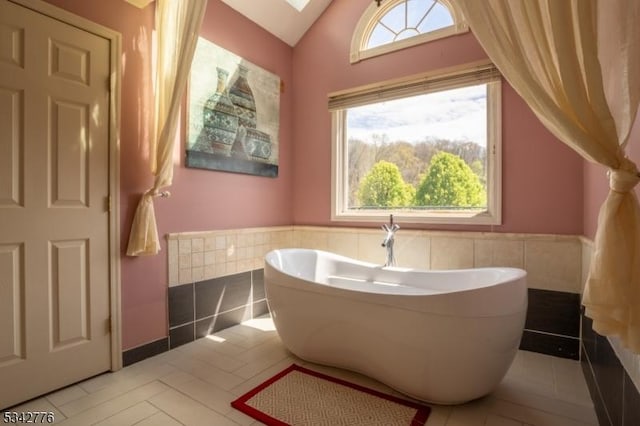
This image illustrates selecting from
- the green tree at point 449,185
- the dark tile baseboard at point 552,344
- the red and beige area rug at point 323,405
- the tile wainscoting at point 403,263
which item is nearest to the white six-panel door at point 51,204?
the tile wainscoting at point 403,263

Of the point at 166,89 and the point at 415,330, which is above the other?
the point at 166,89

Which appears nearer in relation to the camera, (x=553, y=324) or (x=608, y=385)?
Answer: (x=608, y=385)

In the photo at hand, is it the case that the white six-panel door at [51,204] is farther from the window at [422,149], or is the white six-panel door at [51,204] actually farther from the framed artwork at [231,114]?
the window at [422,149]

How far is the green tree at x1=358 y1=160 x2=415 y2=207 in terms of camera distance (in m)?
2.92

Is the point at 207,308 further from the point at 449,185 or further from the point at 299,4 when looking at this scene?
the point at 299,4

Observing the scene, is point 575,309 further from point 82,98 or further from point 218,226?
point 82,98

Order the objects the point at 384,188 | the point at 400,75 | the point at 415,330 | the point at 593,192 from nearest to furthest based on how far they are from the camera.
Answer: the point at 415,330 < the point at 593,192 < the point at 400,75 < the point at 384,188

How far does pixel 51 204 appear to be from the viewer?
179 cm

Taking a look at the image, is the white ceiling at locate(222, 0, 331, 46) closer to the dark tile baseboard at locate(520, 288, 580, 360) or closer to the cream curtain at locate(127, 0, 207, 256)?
the cream curtain at locate(127, 0, 207, 256)

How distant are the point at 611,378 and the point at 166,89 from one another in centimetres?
278

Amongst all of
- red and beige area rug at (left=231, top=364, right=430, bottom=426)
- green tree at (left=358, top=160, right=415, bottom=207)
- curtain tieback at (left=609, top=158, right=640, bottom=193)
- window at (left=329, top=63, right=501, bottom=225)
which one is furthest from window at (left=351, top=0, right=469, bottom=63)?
red and beige area rug at (left=231, top=364, right=430, bottom=426)

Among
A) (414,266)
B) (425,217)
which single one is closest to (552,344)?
(414,266)

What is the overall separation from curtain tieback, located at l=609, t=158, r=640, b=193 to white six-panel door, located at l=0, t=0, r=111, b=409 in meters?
2.44

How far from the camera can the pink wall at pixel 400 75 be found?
223 cm
